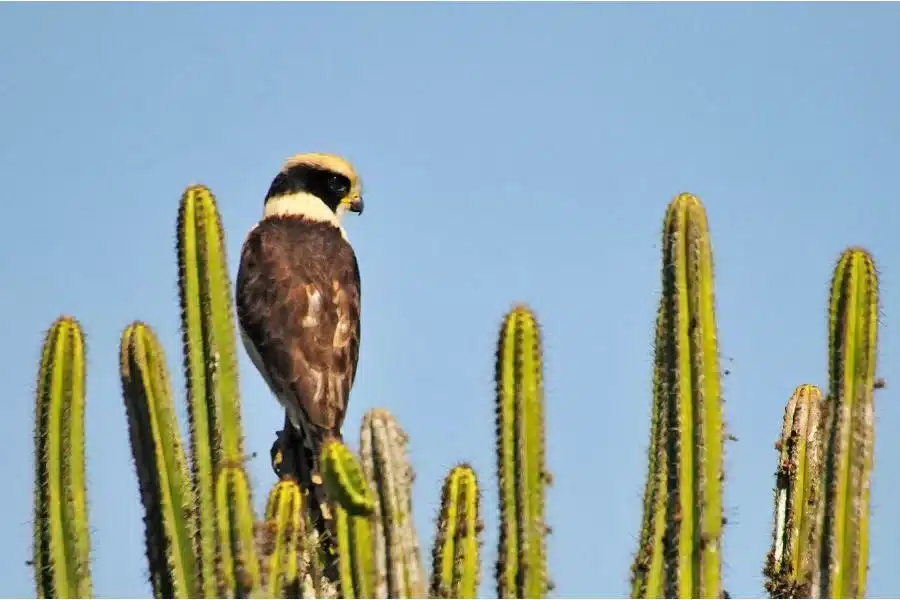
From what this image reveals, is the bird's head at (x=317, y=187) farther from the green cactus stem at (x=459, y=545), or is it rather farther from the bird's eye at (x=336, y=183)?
the green cactus stem at (x=459, y=545)

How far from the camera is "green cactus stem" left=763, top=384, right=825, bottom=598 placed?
863 centimetres

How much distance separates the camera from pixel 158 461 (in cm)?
765

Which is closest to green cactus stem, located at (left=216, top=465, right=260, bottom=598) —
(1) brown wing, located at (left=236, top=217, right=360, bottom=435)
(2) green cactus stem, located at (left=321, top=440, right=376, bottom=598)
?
(2) green cactus stem, located at (left=321, top=440, right=376, bottom=598)

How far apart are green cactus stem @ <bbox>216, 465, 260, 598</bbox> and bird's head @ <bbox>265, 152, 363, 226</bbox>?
20.7 feet

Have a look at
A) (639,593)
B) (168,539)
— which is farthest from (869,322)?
(168,539)

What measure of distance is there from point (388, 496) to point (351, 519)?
0.62ft

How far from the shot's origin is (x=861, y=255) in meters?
7.22

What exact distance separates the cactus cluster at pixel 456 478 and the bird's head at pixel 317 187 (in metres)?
4.85

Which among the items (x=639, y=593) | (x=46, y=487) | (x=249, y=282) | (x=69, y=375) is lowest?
(x=639, y=593)

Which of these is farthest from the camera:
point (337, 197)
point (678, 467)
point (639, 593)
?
point (337, 197)

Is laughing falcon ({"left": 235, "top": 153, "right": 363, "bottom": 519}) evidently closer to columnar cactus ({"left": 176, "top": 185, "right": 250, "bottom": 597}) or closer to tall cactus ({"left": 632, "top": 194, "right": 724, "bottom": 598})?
columnar cactus ({"left": 176, "top": 185, "right": 250, "bottom": 597})

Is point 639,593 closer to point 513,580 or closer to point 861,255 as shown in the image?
point 513,580

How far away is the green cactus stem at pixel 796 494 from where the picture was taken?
28.3 ft

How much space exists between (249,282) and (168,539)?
438 centimetres
